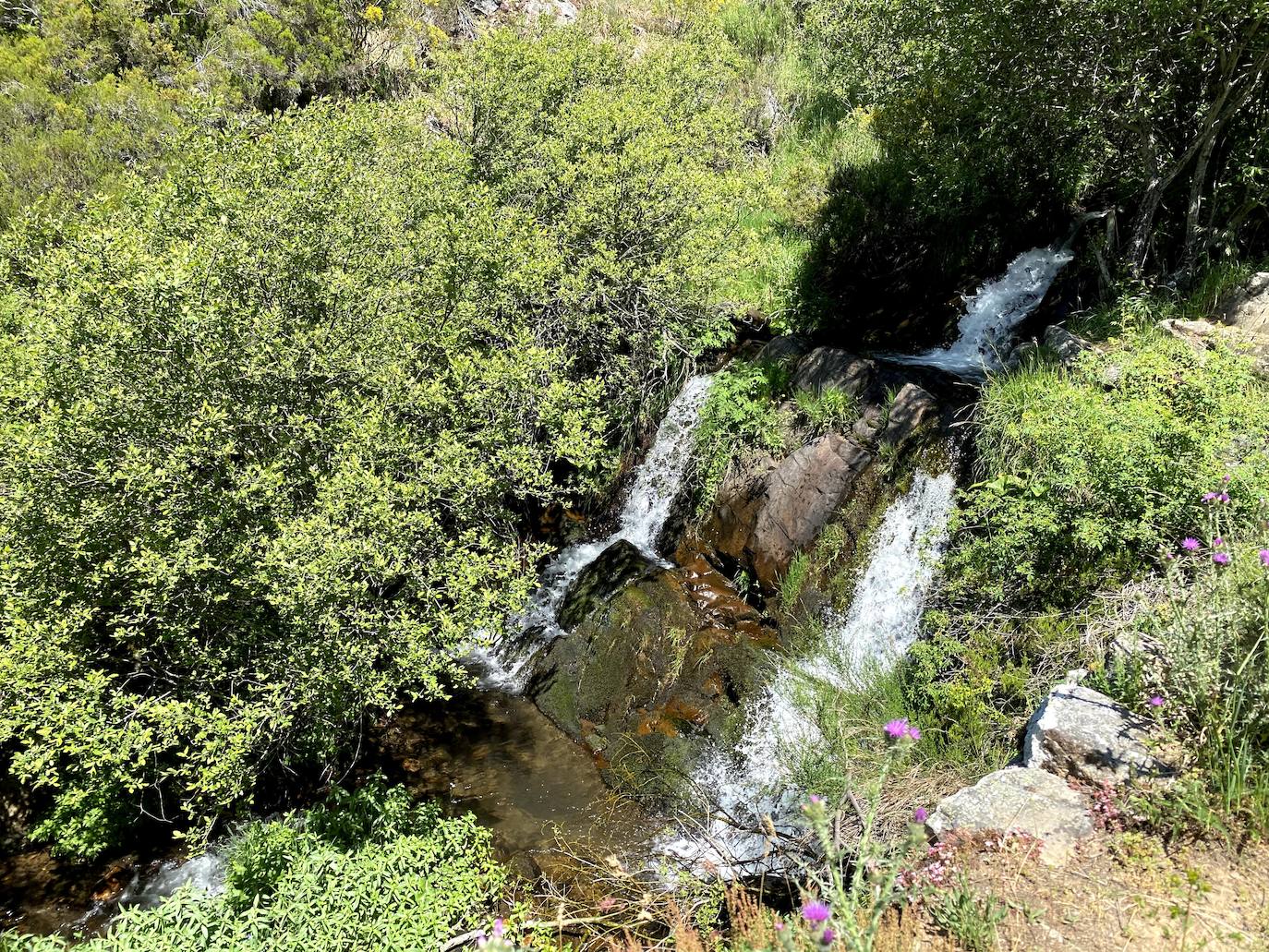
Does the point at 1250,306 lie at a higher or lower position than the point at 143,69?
lower

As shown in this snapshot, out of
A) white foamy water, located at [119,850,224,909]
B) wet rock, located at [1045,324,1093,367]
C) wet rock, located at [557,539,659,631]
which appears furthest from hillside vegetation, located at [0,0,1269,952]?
wet rock, located at [557,539,659,631]

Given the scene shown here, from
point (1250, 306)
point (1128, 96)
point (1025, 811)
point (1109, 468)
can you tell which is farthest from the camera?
point (1128, 96)

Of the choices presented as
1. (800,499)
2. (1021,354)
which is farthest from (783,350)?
(1021,354)

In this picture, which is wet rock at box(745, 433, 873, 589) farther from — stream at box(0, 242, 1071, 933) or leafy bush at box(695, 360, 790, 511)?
stream at box(0, 242, 1071, 933)

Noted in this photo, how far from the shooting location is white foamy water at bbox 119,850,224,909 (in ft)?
21.0

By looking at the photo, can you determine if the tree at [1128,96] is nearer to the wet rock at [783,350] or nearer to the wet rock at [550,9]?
the wet rock at [783,350]

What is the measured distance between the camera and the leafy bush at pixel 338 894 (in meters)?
4.52

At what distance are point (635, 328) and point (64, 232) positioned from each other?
6.97 meters

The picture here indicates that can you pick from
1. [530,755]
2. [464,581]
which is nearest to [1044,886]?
[464,581]

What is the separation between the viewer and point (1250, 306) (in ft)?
23.7

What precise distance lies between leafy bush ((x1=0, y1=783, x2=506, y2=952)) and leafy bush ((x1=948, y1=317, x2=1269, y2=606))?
4.96 metres

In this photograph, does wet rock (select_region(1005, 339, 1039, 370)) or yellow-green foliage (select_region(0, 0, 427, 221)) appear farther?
yellow-green foliage (select_region(0, 0, 427, 221))

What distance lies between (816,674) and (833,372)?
4251mm

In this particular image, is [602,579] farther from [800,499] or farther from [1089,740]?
[1089,740]
